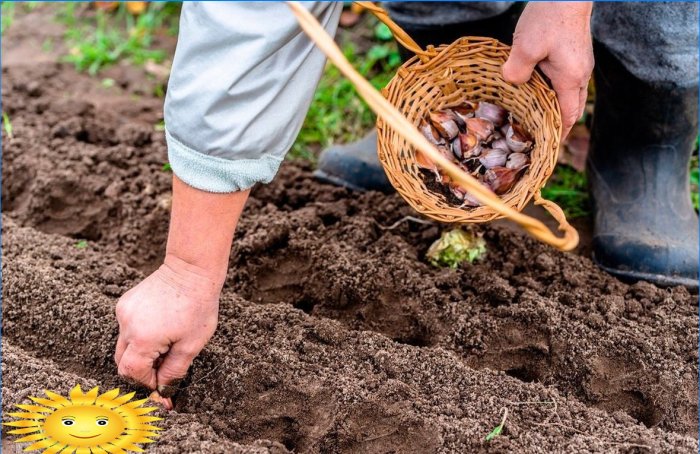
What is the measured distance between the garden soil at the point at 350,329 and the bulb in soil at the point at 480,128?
12.0 inches

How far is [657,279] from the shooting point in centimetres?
204

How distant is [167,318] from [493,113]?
2.72ft

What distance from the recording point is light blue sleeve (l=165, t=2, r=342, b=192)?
130 cm

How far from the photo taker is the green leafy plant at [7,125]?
250 cm

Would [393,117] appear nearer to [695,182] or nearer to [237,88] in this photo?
[237,88]

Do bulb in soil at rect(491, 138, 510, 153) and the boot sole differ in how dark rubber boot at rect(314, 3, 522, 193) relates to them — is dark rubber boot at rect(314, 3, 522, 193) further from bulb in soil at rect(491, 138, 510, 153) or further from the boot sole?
the boot sole

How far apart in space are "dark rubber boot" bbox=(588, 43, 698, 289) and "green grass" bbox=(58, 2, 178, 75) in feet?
5.35

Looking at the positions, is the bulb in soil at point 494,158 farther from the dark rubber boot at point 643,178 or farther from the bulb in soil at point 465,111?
the dark rubber boot at point 643,178

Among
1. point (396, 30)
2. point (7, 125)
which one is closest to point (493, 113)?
point (396, 30)

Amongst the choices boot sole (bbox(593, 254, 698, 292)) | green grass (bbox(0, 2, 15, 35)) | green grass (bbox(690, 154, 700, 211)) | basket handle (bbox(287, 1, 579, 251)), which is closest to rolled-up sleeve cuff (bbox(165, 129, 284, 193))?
basket handle (bbox(287, 1, 579, 251))

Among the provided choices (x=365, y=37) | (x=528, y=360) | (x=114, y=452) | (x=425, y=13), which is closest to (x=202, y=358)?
(x=114, y=452)

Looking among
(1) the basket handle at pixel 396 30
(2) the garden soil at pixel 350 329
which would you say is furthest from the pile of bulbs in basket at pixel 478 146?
(2) the garden soil at pixel 350 329

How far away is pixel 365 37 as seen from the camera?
3.05m

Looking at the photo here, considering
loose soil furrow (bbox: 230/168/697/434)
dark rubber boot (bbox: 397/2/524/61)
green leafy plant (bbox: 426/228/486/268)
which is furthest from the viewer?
dark rubber boot (bbox: 397/2/524/61)
